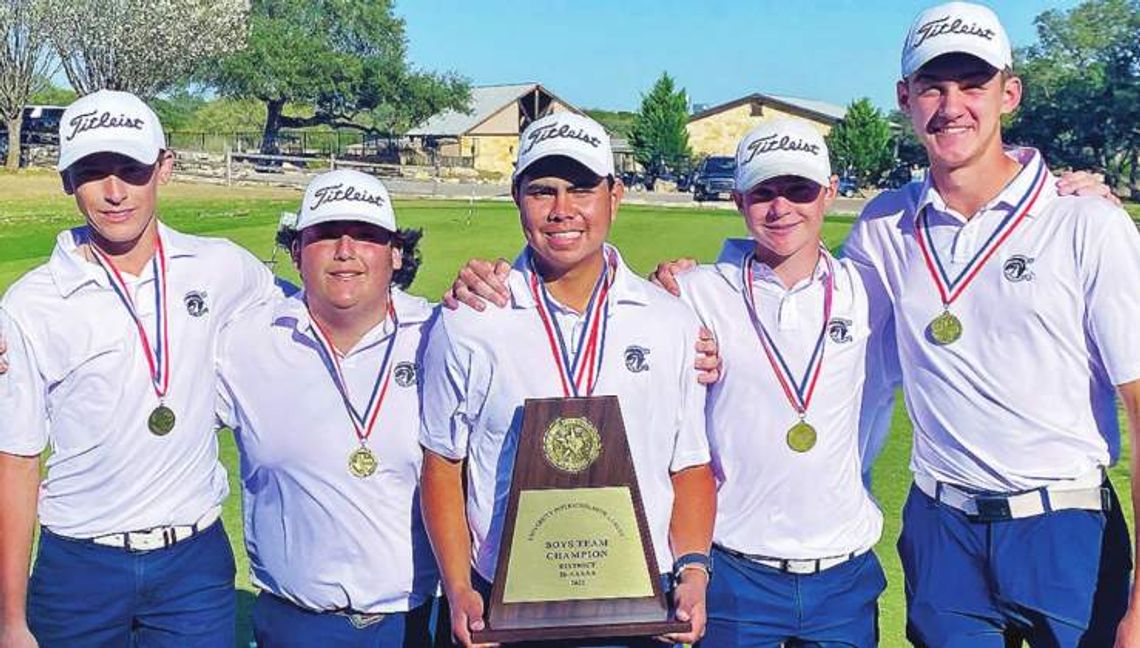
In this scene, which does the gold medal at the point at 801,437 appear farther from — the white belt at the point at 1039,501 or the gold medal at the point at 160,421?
the gold medal at the point at 160,421

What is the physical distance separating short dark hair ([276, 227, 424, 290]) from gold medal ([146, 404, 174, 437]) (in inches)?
23.9

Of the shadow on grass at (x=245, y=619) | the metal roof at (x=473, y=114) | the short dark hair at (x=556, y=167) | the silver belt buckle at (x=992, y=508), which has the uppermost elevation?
the metal roof at (x=473, y=114)

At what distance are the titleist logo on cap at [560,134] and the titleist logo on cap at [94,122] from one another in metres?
1.20

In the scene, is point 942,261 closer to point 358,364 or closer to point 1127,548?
point 1127,548

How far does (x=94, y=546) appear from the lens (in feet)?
11.9

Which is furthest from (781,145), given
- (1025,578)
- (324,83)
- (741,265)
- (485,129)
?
(485,129)

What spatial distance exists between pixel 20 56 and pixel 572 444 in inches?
2231

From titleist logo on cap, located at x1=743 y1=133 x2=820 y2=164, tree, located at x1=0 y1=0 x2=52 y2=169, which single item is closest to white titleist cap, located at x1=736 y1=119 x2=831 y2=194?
titleist logo on cap, located at x1=743 y1=133 x2=820 y2=164

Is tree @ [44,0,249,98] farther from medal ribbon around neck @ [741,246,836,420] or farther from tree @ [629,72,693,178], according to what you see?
medal ribbon around neck @ [741,246,836,420]

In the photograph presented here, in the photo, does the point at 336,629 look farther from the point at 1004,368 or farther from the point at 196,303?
the point at 1004,368

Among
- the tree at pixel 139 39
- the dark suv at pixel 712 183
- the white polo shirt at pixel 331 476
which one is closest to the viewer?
the white polo shirt at pixel 331 476

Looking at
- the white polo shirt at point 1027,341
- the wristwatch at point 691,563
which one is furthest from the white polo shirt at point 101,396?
the white polo shirt at point 1027,341

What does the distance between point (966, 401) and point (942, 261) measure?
411mm

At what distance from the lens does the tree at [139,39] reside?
185 feet
